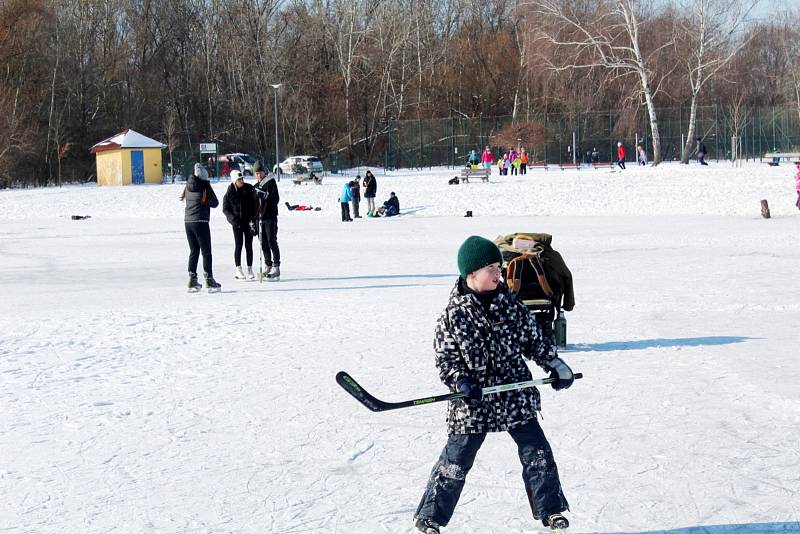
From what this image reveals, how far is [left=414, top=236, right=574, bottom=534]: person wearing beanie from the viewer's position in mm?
3727

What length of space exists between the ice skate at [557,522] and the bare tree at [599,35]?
115ft

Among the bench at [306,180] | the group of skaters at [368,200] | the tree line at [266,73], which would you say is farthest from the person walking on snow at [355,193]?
the tree line at [266,73]

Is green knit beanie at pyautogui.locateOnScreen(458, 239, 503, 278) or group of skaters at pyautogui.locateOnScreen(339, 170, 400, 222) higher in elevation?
group of skaters at pyautogui.locateOnScreen(339, 170, 400, 222)

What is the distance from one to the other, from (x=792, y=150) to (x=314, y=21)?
30.7m

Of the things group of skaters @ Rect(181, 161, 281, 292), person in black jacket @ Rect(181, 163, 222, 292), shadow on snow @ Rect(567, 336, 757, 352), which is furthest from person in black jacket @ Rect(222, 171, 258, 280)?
shadow on snow @ Rect(567, 336, 757, 352)

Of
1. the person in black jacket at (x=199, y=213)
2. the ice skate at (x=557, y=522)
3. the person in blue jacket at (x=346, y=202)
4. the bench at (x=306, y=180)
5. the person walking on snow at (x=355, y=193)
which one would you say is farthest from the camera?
the bench at (x=306, y=180)

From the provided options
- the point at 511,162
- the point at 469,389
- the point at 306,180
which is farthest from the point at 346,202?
the point at 469,389

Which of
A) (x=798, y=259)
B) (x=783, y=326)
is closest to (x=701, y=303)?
(x=783, y=326)

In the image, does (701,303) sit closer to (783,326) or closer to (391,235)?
(783,326)

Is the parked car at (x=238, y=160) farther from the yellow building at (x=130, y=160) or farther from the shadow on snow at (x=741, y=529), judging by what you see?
the shadow on snow at (x=741, y=529)

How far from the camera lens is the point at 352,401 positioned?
251 inches

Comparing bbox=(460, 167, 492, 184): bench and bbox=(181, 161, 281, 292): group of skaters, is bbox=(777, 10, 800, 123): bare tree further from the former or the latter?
bbox=(181, 161, 281, 292): group of skaters

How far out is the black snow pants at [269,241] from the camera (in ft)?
42.6

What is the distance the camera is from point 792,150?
50844 mm
